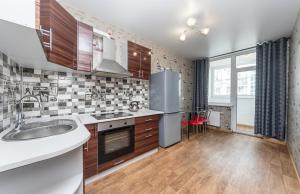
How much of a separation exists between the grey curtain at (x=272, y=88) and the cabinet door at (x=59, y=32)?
411 cm

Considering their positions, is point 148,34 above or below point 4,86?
above

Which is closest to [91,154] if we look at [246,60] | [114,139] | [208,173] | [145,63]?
[114,139]

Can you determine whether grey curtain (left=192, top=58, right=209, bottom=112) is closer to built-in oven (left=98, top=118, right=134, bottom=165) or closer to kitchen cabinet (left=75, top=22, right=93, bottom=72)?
built-in oven (left=98, top=118, right=134, bottom=165)

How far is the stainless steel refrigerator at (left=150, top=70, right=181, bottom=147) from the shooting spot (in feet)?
8.58

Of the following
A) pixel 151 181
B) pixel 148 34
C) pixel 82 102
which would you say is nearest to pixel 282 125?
pixel 151 181

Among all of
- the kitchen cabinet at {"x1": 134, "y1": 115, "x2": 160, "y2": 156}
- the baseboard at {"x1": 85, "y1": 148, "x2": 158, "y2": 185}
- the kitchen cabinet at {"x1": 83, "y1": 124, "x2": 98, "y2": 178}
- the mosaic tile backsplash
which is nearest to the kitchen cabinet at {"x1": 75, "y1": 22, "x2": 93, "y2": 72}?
the mosaic tile backsplash

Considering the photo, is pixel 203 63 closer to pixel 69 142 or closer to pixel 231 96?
pixel 231 96

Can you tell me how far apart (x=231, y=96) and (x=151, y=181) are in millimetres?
3532

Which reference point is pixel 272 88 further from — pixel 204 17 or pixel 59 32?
pixel 59 32

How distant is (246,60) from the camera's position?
3.69m

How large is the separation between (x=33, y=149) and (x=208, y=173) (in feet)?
6.84

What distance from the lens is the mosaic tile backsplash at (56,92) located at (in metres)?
1.15

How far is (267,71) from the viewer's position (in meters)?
2.99

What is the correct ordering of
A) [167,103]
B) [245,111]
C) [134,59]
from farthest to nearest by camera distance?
[245,111]
[167,103]
[134,59]
